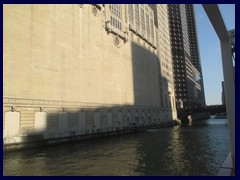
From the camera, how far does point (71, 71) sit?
156ft

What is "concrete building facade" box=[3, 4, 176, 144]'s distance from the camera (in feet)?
120

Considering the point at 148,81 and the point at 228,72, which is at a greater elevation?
the point at 148,81

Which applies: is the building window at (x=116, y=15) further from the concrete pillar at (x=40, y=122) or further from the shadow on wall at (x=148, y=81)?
the concrete pillar at (x=40, y=122)

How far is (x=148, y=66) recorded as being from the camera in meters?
87.4

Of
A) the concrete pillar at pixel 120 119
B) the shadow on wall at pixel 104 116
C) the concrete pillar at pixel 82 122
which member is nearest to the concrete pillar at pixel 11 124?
the shadow on wall at pixel 104 116

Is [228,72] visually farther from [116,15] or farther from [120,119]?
[116,15]

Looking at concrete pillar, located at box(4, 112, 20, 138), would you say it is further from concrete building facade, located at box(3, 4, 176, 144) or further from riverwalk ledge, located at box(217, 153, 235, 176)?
riverwalk ledge, located at box(217, 153, 235, 176)

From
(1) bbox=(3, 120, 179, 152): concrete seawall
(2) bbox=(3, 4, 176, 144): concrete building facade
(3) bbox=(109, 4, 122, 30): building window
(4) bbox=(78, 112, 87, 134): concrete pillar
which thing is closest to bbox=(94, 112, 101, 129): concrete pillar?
(2) bbox=(3, 4, 176, 144): concrete building facade

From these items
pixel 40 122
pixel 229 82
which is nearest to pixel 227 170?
pixel 229 82

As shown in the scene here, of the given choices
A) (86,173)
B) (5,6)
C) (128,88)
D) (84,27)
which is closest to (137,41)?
(128,88)

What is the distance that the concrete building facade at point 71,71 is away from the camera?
36.7 metres

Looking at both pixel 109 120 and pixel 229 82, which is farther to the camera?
pixel 109 120
